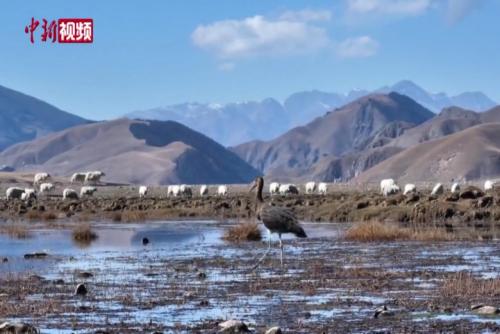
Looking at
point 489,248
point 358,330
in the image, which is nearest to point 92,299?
point 358,330

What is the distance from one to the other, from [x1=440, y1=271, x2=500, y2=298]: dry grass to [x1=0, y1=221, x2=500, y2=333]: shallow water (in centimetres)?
35

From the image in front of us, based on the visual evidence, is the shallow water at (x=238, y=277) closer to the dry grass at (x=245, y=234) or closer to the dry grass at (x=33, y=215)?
the dry grass at (x=245, y=234)

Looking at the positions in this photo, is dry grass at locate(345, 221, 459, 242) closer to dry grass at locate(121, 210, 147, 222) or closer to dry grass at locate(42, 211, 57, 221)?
dry grass at locate(121, 210, 147, 222)

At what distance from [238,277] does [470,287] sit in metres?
5.38

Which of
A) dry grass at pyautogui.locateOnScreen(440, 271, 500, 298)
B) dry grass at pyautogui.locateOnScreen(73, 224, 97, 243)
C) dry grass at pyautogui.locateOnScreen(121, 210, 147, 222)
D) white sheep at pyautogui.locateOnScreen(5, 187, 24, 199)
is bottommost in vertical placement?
dry grass at pyautogui.locateOnScreen(440, 271, 500, 298)

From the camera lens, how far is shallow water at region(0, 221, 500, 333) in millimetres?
15477

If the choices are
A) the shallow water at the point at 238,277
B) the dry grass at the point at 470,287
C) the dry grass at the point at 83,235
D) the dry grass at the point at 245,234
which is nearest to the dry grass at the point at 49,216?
the dry grass at the point at 83,235

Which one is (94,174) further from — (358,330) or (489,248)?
(358,330)

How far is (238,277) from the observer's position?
2111 centimetres

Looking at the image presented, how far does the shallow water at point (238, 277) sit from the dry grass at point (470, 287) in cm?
35

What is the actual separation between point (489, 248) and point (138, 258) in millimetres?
9890

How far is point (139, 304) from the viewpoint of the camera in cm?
1705

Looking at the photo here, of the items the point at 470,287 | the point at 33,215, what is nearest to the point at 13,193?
the point at 33,215

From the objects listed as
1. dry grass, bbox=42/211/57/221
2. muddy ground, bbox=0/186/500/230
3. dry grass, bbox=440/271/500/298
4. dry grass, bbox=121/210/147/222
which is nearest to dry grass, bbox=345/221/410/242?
muddy ground, bbox=0/186/500/230
